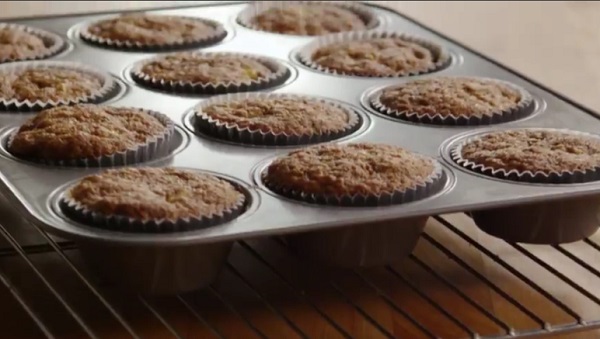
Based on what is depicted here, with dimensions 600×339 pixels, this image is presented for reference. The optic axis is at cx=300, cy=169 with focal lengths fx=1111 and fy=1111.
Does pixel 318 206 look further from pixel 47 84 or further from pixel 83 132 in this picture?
pixel 47 84

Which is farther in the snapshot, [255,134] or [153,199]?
[255,134]

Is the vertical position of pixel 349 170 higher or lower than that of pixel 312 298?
higher

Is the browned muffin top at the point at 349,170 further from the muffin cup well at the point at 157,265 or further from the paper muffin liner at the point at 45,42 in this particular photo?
the paper muffin liner at the point at 45,42

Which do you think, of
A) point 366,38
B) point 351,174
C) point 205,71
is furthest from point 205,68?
point 351,174

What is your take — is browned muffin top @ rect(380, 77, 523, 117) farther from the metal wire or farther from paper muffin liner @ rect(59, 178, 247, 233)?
paper muffin liner @ rect(59, 178, 247, 233)

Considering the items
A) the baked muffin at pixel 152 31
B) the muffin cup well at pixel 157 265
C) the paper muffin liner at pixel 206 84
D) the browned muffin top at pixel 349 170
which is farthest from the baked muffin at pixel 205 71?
the muffin cup well at pixel 157 265
